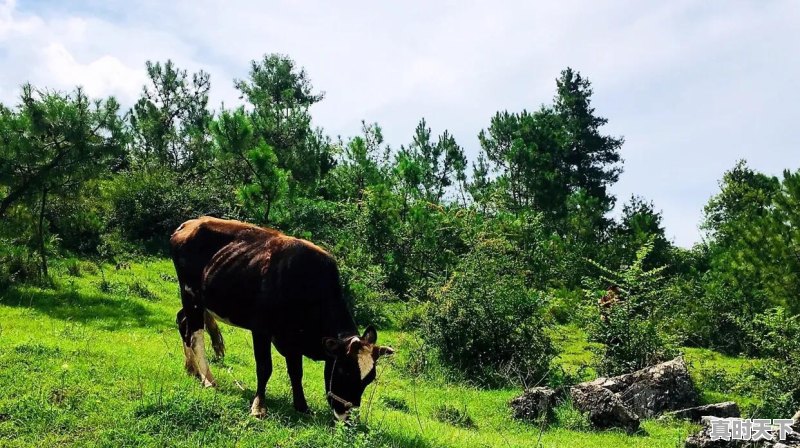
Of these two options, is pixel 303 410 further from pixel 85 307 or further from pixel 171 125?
pixel 171 125

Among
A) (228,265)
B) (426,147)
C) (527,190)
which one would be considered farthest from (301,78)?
(228,265)

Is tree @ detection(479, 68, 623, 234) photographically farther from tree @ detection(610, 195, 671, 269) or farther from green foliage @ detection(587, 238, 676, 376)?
green foliage @ detection(587, 238, 676, 376)

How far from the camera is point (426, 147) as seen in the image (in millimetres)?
40688

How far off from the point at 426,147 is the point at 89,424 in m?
35.6

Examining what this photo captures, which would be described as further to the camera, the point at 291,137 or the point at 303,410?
the point at 291,137

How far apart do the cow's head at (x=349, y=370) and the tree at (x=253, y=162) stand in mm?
12435

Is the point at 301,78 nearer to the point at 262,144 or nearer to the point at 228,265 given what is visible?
the point at 262,144

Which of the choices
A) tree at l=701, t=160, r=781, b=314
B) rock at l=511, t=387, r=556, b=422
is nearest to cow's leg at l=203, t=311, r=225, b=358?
rock at l=511, t=387, r=556, b=422

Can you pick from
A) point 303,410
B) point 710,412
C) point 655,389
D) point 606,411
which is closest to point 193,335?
point 303,410

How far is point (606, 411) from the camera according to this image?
971 centimetres

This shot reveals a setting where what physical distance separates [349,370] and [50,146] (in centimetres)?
1296

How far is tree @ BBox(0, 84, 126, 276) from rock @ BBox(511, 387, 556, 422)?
12441 millimetres

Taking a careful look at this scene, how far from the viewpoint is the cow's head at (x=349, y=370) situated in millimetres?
6762

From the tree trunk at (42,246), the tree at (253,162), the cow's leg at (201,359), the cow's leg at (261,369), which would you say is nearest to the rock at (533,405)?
the cow's leg at (261,369)
